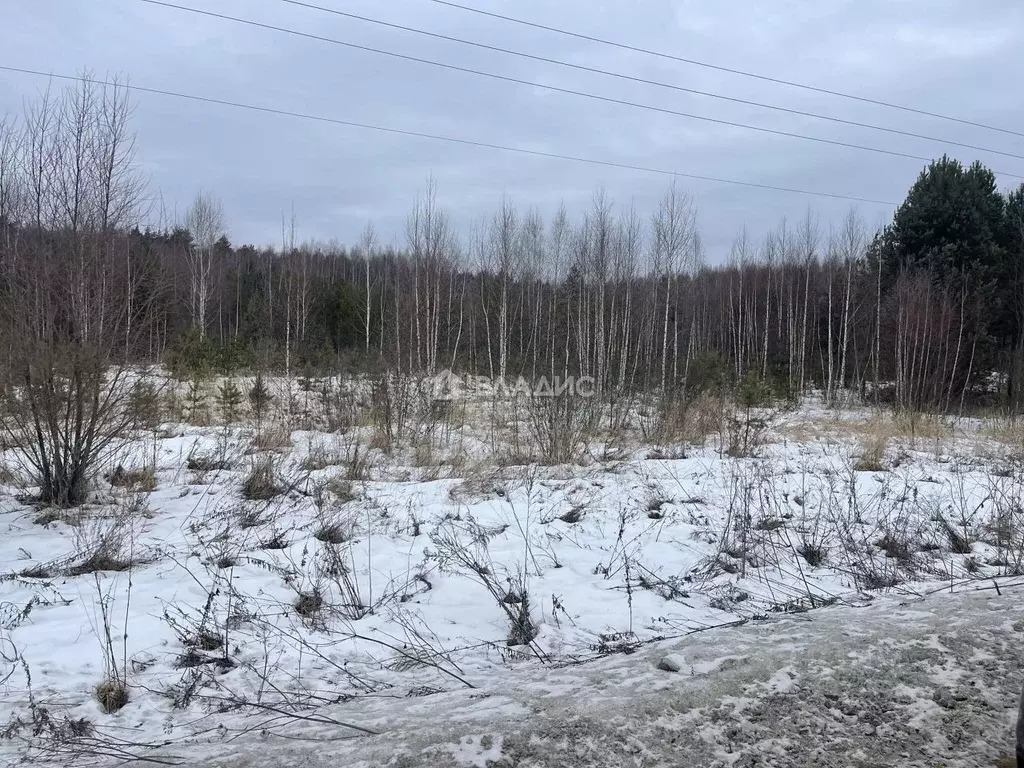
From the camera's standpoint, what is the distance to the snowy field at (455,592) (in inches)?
123

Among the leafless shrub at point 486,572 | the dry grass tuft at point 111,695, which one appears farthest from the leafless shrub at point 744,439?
the dry grass tuft at point 111,695

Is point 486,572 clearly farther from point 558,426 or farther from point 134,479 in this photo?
point 558,426

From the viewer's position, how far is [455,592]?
485cm

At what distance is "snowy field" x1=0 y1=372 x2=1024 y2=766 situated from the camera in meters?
3.14

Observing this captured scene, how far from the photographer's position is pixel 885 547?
6.05 m

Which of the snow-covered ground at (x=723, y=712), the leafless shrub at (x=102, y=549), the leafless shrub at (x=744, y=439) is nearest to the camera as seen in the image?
the snow-covered ground at (x=723, y=712)

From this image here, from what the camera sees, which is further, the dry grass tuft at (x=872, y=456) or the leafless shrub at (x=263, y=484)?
the dry grass tuft at (x=872, y=456)

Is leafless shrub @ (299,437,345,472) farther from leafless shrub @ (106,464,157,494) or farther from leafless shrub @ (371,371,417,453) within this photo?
leafless shrub @ (371,371,417,453)

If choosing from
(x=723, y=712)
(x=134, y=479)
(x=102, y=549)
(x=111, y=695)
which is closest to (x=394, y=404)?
(x=134, y=479)

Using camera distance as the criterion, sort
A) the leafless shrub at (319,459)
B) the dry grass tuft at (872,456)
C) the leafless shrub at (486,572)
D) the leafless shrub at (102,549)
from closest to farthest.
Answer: the leafless shrub at (486,572), the leafless shrub at (102,549), the leafless shrub at (319,459), the dry grass tuft at (872,456)

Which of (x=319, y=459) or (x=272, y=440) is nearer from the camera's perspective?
(x=319, y=459)

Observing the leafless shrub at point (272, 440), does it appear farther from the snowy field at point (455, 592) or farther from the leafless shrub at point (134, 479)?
the leafless shrub at point (134, 479)

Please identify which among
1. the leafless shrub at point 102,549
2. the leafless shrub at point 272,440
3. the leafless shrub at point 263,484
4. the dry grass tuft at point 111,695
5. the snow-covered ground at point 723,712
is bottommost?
the dry grass tuft at point 111,695

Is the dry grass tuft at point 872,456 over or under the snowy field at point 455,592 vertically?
over
